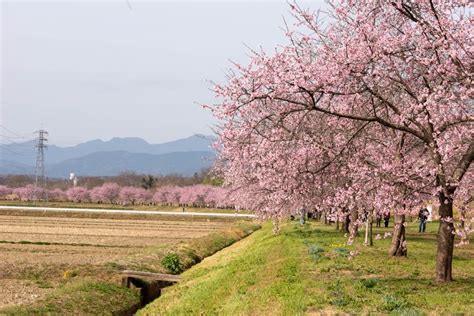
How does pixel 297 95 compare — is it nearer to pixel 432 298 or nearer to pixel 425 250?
pixel 432 298

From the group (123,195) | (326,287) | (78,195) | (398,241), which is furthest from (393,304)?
(78,195)

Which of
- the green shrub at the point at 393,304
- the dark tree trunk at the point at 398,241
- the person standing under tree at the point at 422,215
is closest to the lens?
the green shrub at the point at 393,304

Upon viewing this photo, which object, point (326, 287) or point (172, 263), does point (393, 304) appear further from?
point (172, 263)

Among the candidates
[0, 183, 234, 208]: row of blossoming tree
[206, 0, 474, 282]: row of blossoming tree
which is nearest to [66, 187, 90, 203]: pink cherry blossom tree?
[0, 183, 234, 208]: row of blossoming tree

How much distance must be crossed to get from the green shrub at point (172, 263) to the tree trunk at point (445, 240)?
1862 centimetres

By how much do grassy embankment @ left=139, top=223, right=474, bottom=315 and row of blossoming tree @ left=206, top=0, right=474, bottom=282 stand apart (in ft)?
6.79

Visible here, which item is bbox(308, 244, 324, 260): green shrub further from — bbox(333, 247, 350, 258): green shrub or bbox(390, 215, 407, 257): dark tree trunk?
bbox(390, 215, 407, 257): dark tree trunk

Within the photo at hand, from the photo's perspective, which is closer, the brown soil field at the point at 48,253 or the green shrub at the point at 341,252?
the brown soil field at the point at 48,253

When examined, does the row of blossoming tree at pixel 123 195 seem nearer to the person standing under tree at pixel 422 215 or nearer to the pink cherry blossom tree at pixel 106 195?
the pink cherry blossom tree at pixel 106 195

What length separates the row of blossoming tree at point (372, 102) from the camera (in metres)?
15.2

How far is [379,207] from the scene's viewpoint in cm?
1683

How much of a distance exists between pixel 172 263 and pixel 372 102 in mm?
20141

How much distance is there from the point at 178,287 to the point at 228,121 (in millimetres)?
12783

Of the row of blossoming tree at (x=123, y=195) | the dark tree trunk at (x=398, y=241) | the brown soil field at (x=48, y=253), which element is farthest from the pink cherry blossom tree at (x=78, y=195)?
the dark tree trunk at (x=398, y=241)
